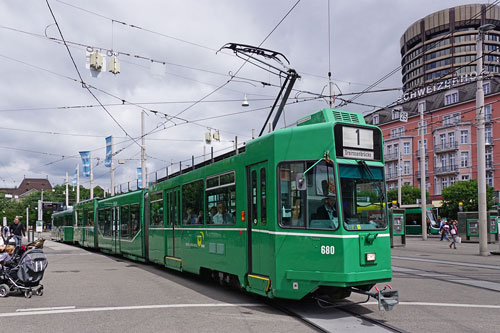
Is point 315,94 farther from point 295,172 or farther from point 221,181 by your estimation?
→ point 295,172

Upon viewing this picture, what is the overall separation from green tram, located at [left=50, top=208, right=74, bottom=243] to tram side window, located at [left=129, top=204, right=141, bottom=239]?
1541 cm

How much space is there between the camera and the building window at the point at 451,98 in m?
58.3

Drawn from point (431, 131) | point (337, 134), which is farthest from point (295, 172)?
point (431, 131)

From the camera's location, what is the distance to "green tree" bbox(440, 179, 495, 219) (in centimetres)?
4997

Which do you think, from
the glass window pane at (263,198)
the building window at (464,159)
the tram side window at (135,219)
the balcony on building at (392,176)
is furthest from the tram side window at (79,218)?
the balcony on building at (392,176)

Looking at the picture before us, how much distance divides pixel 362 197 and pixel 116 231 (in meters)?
14.8

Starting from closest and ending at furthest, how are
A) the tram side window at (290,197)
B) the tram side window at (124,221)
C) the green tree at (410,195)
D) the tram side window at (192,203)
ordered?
the tram side window at (290,197)
the tram side window at (192,203)
the tram side window at (124,221)
the green tree at (410,195)

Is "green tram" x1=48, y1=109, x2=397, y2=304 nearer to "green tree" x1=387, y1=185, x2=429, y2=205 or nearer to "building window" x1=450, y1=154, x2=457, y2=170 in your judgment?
"green tree" x1=387, y1=185, x2=429, y2=205

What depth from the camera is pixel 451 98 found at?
5894cm

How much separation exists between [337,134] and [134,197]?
11.3 metres

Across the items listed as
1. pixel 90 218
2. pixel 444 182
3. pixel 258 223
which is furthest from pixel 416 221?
pixel 258 223

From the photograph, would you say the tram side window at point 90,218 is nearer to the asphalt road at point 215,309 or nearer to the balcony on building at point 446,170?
the asphalt road at point 215,309

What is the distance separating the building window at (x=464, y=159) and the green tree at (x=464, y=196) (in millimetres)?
7518

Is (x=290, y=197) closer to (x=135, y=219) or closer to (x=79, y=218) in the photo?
(x=135, y=219)
